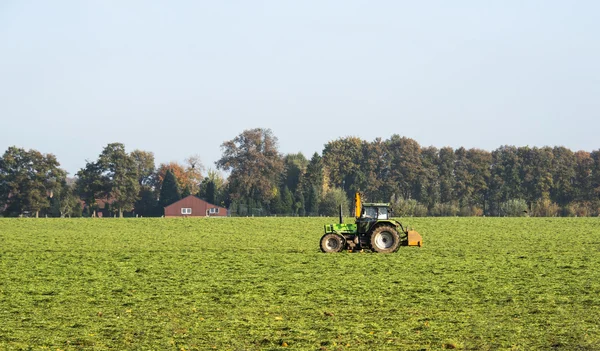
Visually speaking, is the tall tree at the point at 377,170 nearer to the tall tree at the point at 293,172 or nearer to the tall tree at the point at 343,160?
the tall tree at the point at 343,160

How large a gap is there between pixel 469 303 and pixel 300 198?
372 feet

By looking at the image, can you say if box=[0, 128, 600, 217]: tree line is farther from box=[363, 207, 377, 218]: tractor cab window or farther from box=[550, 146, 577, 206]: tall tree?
box=[363, 207, 377, 218]: tractor cab window

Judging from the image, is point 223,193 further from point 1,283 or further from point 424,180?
point 1,283

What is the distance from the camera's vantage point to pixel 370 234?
1270 inches

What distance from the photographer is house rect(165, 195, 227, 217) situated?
5044 inches

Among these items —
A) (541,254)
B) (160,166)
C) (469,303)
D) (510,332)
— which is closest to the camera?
(510,332)

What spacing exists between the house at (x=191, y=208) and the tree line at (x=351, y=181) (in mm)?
3994

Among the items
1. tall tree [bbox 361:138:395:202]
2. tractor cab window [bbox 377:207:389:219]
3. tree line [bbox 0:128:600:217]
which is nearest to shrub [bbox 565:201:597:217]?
tree line [bbox 0:128:600:217]

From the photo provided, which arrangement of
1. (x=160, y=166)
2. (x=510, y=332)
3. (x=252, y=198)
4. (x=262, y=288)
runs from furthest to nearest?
(x=160, y=166) < (x=252, y=198) < (x=262, y=288) < (x=510, y=332)

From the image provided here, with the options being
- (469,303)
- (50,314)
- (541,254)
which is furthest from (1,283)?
(541,254)

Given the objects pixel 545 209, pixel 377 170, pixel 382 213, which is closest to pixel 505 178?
pixel 545 209

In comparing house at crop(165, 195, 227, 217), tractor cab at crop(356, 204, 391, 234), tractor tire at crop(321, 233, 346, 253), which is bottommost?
tractor tire at crop(321, 233, 346, 253)

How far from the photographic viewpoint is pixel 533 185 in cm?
13350

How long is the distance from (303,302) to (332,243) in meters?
15.1
